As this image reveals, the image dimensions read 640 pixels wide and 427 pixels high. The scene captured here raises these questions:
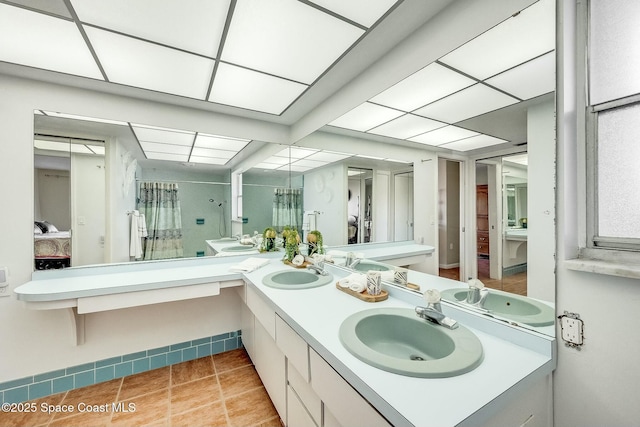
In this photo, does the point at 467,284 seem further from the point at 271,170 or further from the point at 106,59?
the point at 106,59

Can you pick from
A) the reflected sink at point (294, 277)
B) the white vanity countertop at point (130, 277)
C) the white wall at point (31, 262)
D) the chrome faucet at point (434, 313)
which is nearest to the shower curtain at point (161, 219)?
the white vanity countertop at point (130, 277)

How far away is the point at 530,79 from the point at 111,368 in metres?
3.38

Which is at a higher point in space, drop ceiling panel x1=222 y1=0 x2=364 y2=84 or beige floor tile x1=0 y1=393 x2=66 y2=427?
drop ceiling panel x1=222 y1=0 x2=364 y2=84

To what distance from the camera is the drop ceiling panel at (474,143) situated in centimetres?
116

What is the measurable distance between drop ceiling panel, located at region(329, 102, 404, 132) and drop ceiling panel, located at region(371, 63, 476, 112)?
70 mm

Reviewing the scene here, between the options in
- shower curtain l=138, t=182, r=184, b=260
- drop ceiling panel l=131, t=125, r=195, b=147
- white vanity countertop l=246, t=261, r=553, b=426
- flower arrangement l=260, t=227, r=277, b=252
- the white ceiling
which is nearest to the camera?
white vanity countertop l=246, t=261, r=553, b=426

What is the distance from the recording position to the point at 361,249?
2004 millimetres

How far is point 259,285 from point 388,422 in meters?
1.17

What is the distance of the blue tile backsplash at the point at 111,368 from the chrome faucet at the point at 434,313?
210 cm

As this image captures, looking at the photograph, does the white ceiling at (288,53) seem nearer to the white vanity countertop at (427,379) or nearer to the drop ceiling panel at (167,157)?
the drop ceiling panel at (167,157)

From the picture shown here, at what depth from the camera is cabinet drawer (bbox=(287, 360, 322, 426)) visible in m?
1.09

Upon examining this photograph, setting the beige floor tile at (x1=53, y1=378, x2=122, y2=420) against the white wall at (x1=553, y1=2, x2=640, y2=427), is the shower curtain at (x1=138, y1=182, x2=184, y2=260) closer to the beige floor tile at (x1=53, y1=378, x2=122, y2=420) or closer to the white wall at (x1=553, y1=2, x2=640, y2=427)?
the beige floor tile at (x1=53, y1=378, x2=122, y2=420)

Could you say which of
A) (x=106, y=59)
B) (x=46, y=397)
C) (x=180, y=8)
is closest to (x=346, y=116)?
(x=180, y=8)

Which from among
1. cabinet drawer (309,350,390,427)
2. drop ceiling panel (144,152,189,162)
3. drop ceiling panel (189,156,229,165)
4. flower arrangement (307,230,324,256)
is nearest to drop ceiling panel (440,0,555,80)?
cabinet drawer (309,350,390,427)
